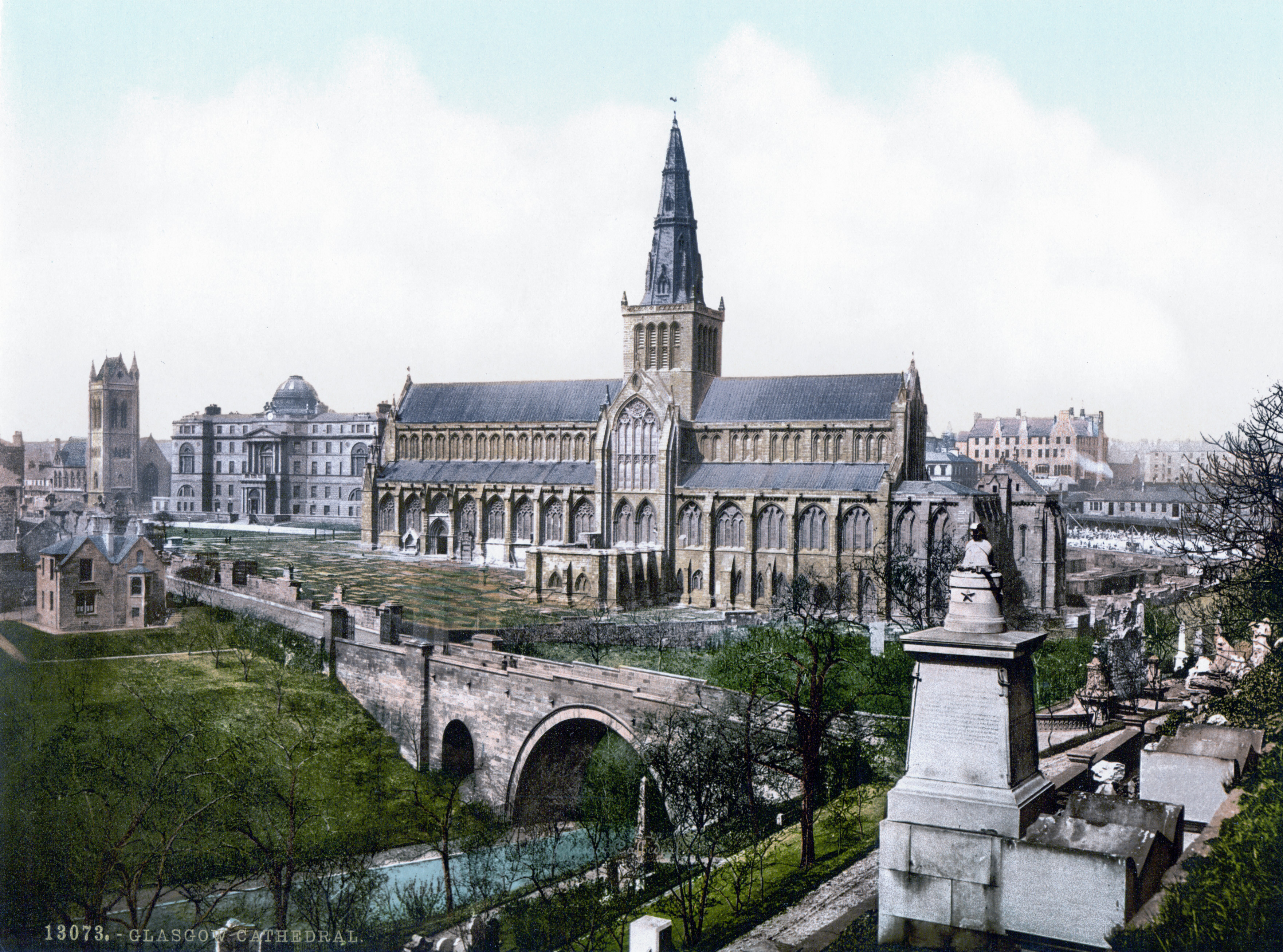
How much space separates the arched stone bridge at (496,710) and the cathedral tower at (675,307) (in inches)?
1435

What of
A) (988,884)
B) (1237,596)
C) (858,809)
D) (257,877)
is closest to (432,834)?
(257,877)

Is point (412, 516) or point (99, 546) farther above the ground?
point (99, 546)

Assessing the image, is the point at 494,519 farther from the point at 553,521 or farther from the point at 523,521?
the point at 553,521

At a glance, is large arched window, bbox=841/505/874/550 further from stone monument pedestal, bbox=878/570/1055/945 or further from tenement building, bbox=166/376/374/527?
stone monument pedestal, bbox=878/570/1055/945

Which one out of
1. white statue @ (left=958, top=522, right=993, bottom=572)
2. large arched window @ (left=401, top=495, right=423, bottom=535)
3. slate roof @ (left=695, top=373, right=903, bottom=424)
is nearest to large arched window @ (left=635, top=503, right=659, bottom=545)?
slate roof @ (left=695, top=373, right=903, bottom=424)

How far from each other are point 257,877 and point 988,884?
20.1 meters

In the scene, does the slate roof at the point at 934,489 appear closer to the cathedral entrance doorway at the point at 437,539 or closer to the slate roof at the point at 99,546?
the cathedral entrance doorway at the point at 437,539

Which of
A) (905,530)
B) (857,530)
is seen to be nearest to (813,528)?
(857,530)

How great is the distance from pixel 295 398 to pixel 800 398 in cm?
3638

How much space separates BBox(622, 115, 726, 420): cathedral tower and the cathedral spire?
0.13ft

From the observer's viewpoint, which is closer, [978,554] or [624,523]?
[978,554]

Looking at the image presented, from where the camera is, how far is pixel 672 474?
2589 inches

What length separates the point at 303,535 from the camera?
5206cm

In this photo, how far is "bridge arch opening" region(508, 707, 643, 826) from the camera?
31.8m
